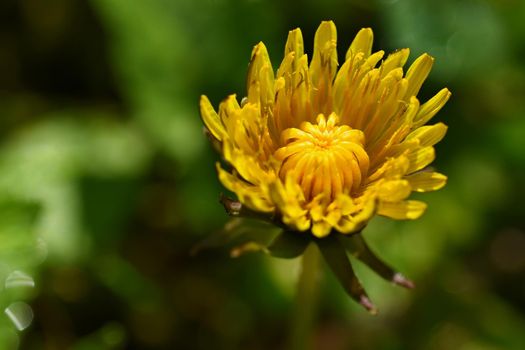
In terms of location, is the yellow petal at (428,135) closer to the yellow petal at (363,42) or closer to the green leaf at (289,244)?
the yellow petal at (363,42)

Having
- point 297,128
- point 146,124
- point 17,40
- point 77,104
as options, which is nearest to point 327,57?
point 297,128

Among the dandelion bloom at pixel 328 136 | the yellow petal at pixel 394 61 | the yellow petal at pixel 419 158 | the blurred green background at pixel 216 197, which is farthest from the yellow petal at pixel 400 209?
the blurred green background at pixel 216 197

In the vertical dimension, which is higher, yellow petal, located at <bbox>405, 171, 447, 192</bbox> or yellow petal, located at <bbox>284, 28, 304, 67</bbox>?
yellow petal, located at <bbox>284, 28, 304, 67</bbox>

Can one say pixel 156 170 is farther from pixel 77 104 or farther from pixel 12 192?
pixel 12 192

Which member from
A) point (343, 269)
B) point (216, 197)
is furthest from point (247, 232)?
point (216, 197)

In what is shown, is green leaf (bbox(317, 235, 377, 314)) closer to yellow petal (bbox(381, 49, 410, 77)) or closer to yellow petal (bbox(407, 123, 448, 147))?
yellow petal (bbox(407, 123, 448, 147))

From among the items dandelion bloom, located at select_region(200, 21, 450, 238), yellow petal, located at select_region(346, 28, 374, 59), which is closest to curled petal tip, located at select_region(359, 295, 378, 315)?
dandelion bloom, located at select_region(200, 21, 450, 238)
